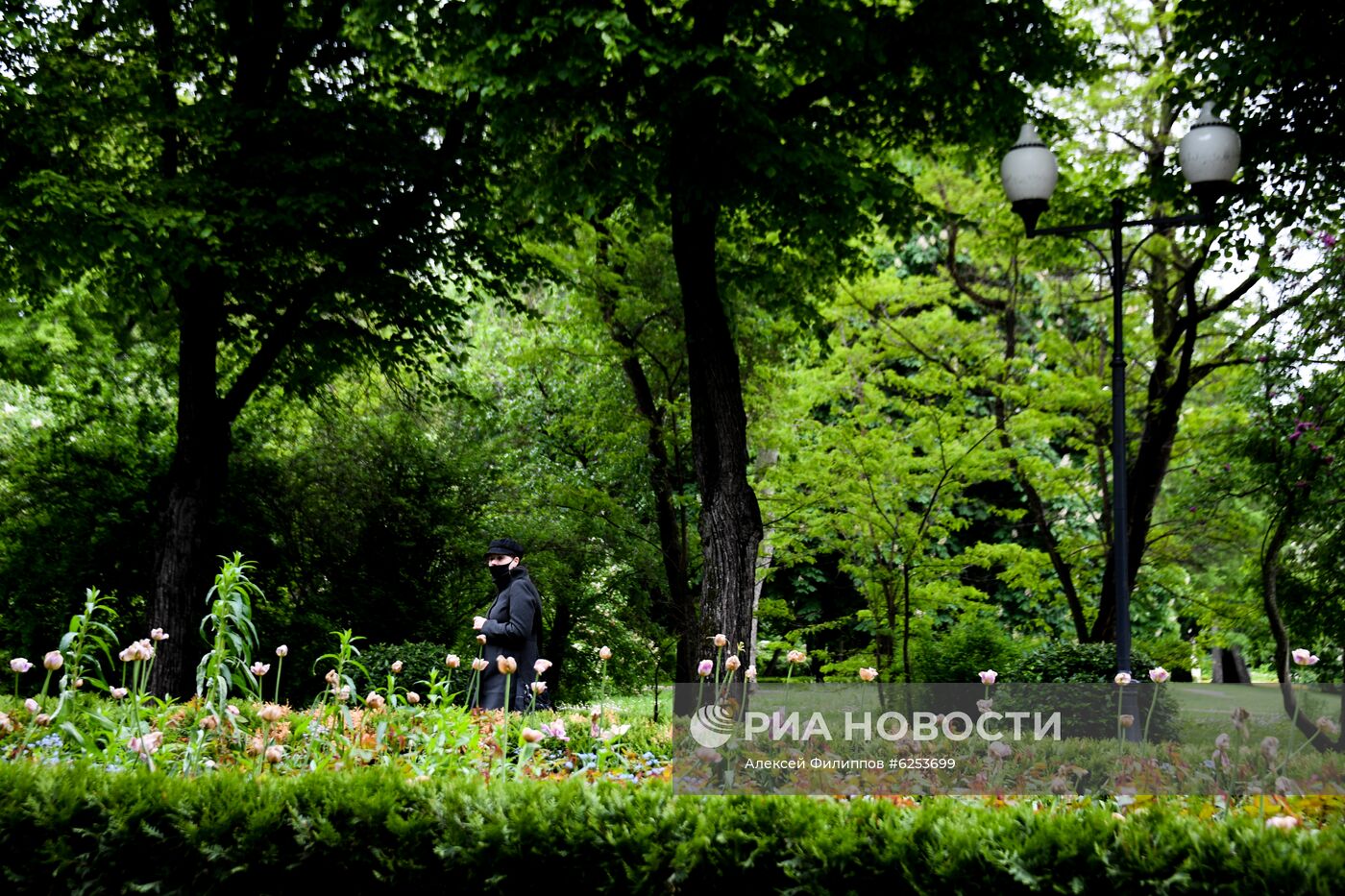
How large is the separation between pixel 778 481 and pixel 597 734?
7.81 m

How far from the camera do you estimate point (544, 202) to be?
26.9 feet

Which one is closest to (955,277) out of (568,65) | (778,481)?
(778,481)

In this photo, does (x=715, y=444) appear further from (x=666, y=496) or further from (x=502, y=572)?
(x=666, y=496)

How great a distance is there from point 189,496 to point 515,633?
475cm

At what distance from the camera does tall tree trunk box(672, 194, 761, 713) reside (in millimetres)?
7688

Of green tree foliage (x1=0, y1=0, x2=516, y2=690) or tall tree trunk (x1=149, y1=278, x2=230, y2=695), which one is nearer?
green tree foliage (x1=0, y1=0, x2=516, y2=690)

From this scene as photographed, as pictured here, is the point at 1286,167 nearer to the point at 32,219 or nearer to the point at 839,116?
the point at 839,116

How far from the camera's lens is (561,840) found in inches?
145

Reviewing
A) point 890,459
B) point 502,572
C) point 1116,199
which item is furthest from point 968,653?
point 502,572

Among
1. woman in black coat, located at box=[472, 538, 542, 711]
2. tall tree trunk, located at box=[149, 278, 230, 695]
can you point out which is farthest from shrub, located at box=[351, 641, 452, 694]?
woman in black coat, located at box=[472, 538, 542, 711]

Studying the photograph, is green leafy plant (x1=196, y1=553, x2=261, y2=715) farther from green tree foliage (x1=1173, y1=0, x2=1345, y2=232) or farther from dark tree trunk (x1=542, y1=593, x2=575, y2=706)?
dark tree trunk (x1=542, y1=593, x2=575, y2=706)

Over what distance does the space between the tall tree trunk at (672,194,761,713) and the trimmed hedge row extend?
3752mm

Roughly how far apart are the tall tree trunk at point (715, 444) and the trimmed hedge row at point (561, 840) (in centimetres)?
375

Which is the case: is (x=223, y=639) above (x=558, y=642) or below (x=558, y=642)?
above
